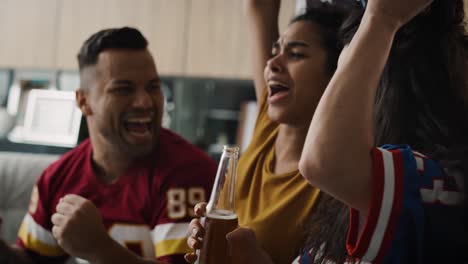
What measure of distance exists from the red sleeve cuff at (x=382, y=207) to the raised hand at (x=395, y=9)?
0.57 feet

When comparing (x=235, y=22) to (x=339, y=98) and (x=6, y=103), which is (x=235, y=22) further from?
(x=339, y=98)

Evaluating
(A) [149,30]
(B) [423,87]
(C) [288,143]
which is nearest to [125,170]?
(C) [288,143]

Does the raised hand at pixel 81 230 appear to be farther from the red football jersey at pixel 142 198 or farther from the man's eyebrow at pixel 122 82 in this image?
the man's eyebrow at pixel 122 82

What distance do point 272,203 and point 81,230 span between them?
0.42m

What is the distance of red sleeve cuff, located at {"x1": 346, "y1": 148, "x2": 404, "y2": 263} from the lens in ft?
2.22

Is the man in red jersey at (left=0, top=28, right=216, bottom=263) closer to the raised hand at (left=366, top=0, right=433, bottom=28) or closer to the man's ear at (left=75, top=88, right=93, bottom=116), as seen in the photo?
the man's ear at (left=75, top=88, right=93, bottom=116)

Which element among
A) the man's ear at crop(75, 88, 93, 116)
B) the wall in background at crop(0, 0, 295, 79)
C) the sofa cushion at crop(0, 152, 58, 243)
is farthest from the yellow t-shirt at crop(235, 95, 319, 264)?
the wall in background at crop(0, 0, 295, 79)

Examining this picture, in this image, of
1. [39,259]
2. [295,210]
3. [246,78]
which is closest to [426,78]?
[295,210]

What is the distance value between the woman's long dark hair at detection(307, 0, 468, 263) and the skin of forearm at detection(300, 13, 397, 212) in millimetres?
161

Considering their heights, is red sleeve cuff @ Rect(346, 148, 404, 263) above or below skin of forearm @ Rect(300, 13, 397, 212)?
below

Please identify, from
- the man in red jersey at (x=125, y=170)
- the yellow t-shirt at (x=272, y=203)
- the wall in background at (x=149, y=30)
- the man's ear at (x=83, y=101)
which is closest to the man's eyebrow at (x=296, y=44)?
the yellow t-shirt at (x=272, y=203)

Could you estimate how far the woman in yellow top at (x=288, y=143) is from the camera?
113 centimetres

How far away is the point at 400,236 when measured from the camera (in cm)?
69

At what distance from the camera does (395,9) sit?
2.32ft
